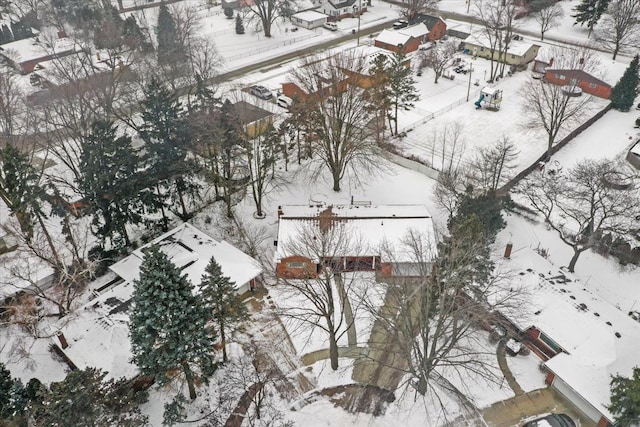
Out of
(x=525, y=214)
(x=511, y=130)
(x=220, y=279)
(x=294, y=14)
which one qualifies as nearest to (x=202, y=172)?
(x=220, y=279)

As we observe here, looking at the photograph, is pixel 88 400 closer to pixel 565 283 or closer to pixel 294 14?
pixel 565 283

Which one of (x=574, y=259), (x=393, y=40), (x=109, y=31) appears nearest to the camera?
(x=574, y=259)

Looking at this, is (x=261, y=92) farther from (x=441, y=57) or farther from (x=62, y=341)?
(x=62, y=341)

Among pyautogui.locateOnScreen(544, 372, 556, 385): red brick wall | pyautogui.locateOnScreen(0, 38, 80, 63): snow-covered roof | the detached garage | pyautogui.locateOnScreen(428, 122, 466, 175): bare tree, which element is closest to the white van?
the detached garage

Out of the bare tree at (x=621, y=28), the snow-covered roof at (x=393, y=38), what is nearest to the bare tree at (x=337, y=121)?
the snow-covered roof at (x=393, y=38)

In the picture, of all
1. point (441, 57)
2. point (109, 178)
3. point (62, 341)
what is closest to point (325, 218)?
point (109, 178)

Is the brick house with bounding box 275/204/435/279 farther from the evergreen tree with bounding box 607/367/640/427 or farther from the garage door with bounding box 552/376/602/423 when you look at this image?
the evergreen tree with bounding box 607/367/640/427
